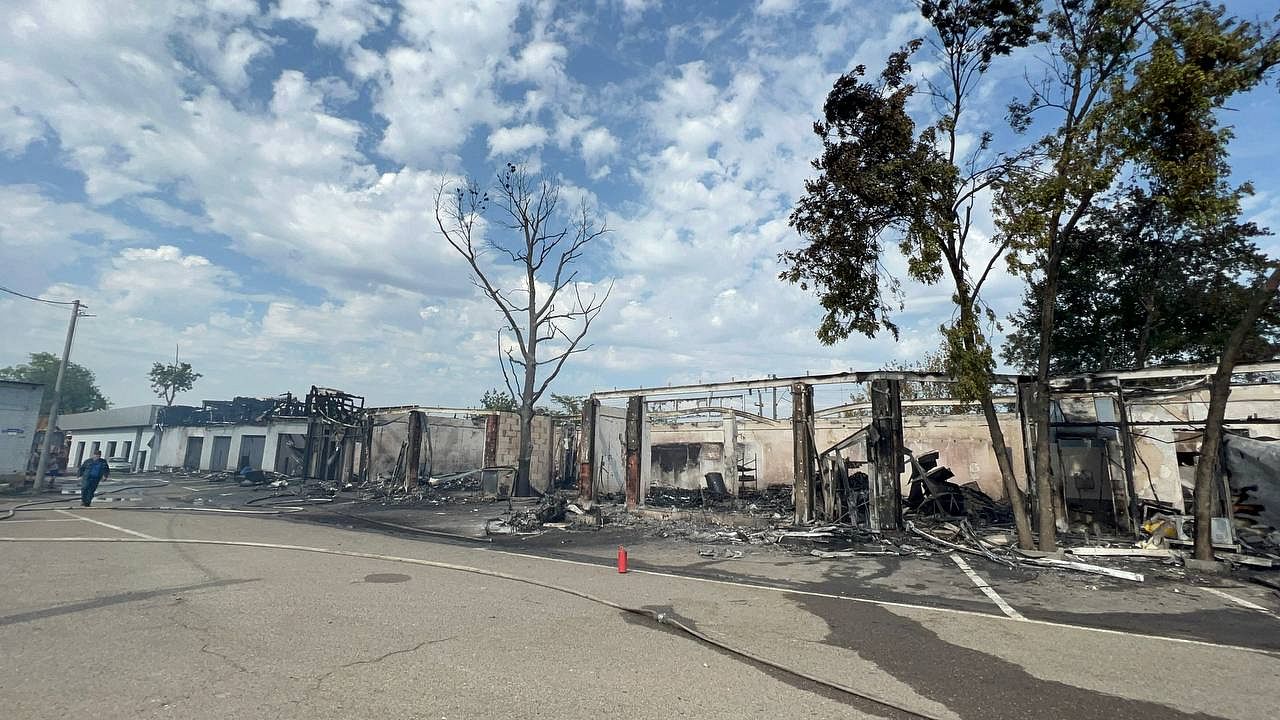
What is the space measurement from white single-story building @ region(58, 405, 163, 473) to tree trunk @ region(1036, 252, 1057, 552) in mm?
50079

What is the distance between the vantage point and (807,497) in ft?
48.3

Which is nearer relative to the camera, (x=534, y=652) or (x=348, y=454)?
(x=534, y=652)

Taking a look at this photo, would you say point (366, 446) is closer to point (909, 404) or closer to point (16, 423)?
point (16, 423)

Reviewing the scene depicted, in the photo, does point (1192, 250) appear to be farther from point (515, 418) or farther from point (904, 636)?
point (515, 418)

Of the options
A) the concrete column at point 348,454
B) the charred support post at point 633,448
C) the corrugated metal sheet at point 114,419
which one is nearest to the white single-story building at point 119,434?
the corrugated metal sheet at point 114,419

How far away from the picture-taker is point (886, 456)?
45.0ft

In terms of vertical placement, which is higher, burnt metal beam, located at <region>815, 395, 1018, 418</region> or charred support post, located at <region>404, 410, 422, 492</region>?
burnt metal beam, located at <region>815, 395, 1018, 418</region>

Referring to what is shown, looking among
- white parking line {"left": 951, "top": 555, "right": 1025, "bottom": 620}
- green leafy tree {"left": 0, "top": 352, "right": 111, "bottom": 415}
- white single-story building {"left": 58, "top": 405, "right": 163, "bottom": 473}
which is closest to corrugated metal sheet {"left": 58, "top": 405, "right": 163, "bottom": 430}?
white single-story building {"left": 58, "top": 405, "right": 163, "bottom": 473}

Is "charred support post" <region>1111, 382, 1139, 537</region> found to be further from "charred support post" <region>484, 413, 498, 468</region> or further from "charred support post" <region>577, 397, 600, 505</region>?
"charred support post" <region>484, 413, 498, 468</region>

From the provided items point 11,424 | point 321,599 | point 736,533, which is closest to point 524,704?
point 321,599

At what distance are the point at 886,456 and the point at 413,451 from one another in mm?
18210

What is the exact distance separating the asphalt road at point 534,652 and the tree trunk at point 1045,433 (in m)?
3.13

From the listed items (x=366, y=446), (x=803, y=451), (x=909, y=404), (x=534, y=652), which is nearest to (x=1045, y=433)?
(x=803, y=451)

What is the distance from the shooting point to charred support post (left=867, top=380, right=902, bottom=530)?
1354 cm
